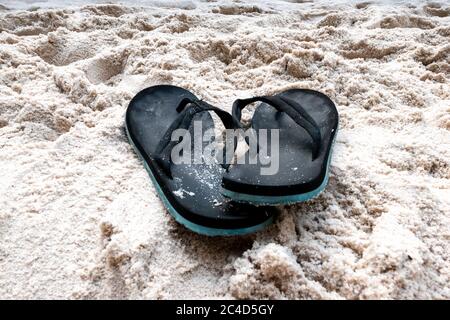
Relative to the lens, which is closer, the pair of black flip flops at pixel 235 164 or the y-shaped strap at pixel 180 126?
the pair of black flip flops at pixel 235 164

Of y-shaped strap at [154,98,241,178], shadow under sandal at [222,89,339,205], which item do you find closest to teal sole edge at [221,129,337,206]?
shadow under sandal at [222,89,339,205]

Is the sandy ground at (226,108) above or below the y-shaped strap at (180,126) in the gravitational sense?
below

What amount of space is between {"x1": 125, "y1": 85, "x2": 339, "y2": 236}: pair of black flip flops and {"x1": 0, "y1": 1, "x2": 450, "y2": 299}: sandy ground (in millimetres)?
47

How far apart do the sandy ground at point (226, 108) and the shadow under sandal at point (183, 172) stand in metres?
0.04

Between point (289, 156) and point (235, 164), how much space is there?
0.13 meters

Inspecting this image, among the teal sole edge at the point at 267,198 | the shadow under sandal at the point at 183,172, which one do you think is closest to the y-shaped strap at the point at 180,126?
the shadow under sandal at the point at 183,172

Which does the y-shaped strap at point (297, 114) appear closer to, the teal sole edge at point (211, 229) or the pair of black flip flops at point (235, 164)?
the pair of black flip flops at point (235, 164)

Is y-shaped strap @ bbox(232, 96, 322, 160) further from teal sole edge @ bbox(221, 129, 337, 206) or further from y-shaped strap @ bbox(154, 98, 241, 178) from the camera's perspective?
teal sole edge @ bbox(221, 129, 337, 206)

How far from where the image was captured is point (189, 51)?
1.42 meters

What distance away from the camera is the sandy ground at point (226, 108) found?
614 millimetres

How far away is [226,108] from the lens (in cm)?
113

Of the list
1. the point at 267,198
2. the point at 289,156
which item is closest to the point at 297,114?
the point at 289,156

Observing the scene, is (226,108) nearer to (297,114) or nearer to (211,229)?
(297,114)
